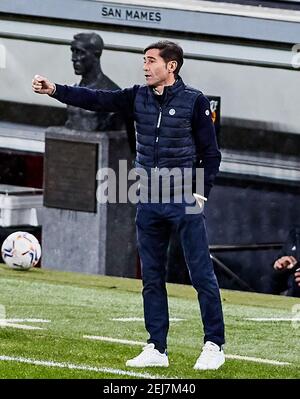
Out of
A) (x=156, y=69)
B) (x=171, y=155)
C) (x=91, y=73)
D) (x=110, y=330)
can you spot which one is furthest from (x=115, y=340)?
(x=91, y=73)

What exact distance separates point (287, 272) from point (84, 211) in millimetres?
3104

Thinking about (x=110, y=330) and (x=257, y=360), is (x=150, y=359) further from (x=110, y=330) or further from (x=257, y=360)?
(x=110, y=330)

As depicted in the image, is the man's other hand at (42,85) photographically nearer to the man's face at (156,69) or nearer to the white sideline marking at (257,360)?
the man's face at (156,69)

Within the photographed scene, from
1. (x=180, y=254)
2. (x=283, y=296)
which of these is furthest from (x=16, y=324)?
(x=180, y=254)

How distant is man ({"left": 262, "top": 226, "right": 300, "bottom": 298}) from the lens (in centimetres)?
1490

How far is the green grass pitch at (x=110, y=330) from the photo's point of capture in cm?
1036

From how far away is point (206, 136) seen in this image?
10203mm

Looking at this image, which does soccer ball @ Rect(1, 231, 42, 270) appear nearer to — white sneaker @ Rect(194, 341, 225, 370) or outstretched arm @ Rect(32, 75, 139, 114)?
outstretched arm @ Rect(32, 75, 139, 114)

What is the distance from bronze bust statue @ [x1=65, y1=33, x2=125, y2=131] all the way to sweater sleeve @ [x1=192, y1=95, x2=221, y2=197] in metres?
7.89

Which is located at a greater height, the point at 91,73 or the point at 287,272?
the point at 91,73

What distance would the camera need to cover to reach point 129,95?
10.3 meters

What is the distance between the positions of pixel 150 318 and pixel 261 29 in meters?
7.23

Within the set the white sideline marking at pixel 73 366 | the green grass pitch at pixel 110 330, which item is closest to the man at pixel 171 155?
the white sideline marking at pixel 73 366

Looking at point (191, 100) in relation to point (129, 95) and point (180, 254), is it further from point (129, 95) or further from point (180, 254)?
point (180, 254)
